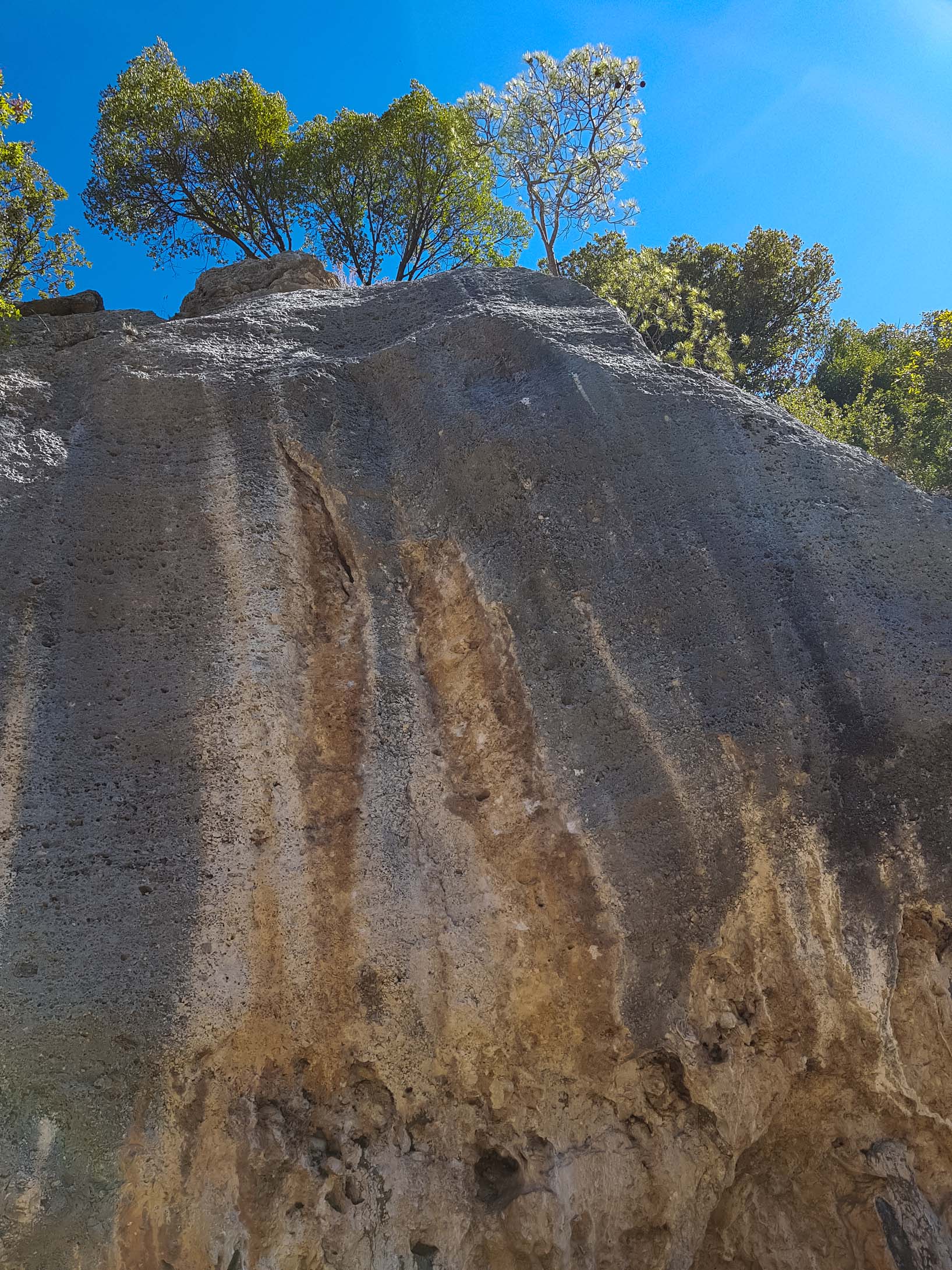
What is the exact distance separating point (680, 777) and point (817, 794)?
623mm

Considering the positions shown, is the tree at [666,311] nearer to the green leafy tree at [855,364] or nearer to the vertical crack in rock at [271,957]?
the green leafy tree at [855,364]

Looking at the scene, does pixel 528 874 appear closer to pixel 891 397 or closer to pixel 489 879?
pixel 489 879

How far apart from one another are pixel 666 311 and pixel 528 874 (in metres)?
10.2

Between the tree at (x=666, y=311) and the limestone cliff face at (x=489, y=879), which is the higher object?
the tree at (x=666, y=311)

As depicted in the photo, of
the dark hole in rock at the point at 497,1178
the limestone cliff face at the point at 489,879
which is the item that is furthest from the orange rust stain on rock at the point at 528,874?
the dark hole in rock at the point at 497,1178

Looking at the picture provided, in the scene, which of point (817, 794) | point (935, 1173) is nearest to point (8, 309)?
point (817, 794)

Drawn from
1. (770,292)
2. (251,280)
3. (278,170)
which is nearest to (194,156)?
(278,170)

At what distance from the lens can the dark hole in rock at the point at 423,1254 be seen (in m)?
3.98

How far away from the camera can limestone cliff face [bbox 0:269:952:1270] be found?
12.6 feet

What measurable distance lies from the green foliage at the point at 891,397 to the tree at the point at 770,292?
0.74 meters

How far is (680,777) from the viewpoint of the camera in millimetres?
4082

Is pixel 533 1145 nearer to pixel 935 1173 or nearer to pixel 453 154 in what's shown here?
pixel 935 1173

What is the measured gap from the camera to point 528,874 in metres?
4.15

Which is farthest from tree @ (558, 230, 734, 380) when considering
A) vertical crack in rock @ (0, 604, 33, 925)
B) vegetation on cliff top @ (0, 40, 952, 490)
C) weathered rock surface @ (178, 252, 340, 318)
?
vertical crack in rock @ (0, 604, 33, 925)
